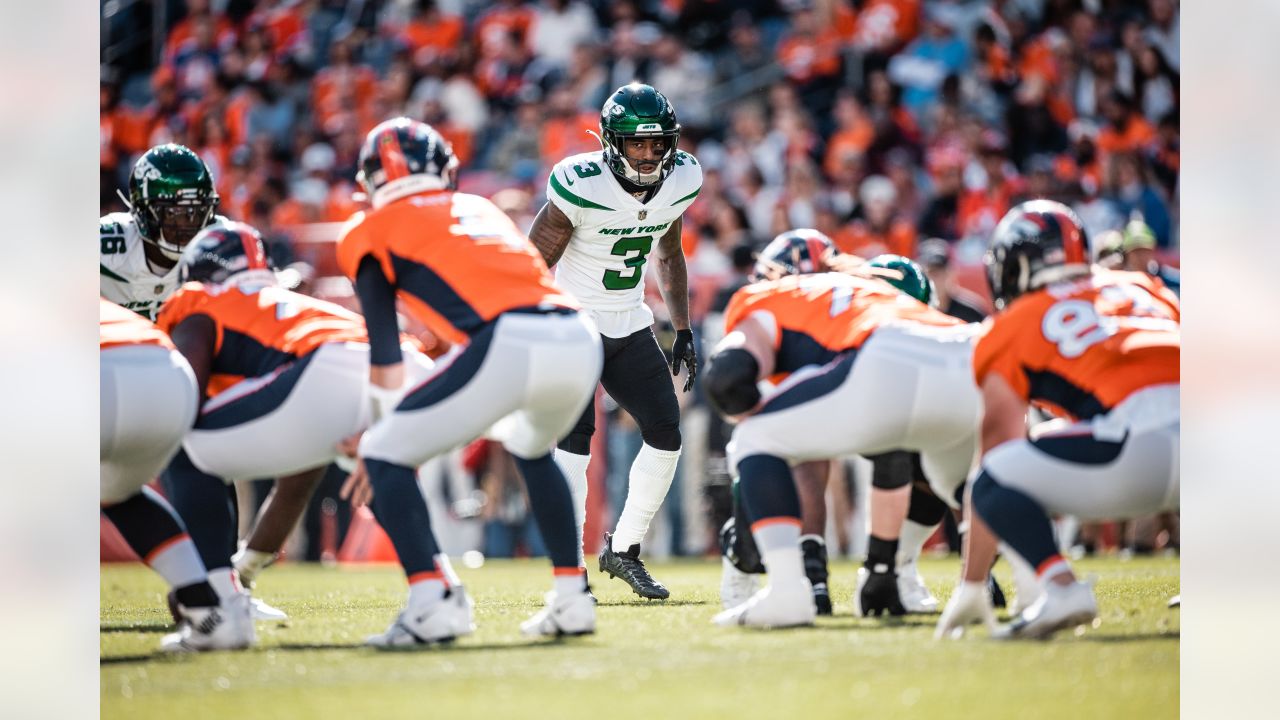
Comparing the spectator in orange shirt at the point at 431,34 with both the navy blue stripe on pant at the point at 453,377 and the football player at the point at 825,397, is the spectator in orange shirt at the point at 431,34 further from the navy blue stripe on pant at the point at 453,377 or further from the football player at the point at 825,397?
the navy blue stripe on pant at the point at 453,377

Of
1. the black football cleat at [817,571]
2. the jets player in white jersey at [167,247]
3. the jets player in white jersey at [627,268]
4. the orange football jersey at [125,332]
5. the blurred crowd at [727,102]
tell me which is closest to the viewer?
the orange football jersey at [125,332]

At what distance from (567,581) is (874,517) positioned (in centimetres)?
106

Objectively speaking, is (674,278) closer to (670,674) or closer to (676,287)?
(676,287)

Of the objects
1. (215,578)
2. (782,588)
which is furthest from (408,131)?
(782,588)

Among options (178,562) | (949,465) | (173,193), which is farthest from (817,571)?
(173,193)

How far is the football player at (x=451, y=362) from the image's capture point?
4.00 meters

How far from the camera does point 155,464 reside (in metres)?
4.27

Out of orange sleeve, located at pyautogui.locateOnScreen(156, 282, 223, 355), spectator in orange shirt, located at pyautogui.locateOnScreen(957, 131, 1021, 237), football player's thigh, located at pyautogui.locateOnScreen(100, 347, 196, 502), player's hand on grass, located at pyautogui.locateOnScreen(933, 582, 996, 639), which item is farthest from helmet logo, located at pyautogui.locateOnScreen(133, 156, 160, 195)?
spectator in orange shirt, located at pyautogui.locateOnScreen(957, 131, 1021, 237)

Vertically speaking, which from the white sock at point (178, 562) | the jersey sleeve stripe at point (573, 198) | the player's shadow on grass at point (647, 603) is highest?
the jersey sleeve stripe at point (573, 198)

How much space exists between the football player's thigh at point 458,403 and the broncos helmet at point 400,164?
1.97ft

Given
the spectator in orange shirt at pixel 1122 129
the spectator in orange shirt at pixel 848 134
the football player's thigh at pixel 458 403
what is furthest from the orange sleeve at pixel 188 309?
the spectator in orange shirt at pixel 848 134

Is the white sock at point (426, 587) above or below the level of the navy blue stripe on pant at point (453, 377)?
below

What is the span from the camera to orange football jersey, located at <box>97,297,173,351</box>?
4293 mm
